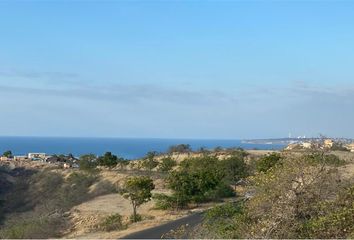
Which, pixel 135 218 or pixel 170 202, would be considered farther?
pixel 170 202

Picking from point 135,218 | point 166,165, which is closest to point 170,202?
point 135,218

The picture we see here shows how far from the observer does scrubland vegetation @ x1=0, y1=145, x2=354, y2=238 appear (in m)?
10.5

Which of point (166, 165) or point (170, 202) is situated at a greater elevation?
point (166, 165)

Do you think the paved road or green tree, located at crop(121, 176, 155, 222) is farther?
green tree, located at crop(121, 176, 155, 222)

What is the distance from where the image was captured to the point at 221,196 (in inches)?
1298

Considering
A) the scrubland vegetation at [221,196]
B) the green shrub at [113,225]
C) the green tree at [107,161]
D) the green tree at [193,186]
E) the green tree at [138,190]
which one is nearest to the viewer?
the scrubland vegetation at [221,196]

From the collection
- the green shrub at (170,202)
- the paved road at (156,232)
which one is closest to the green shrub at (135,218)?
the green shrub at (170,202)

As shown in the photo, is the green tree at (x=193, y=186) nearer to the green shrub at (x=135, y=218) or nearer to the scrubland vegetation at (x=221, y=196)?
the scrubland vegetation at (x=221, y=196)

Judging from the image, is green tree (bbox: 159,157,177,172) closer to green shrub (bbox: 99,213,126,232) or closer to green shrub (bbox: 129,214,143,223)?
green shrub (bbox: 129,214,143,223)

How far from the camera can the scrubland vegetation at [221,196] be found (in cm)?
1046

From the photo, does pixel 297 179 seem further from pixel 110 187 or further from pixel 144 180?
pixel 110 187

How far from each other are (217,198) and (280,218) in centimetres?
2218

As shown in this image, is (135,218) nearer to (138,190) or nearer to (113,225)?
(138,190)

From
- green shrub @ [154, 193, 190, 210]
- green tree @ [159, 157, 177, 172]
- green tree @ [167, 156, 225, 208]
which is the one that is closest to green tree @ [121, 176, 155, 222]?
green shrub @ [154, 193, 190, 210]
